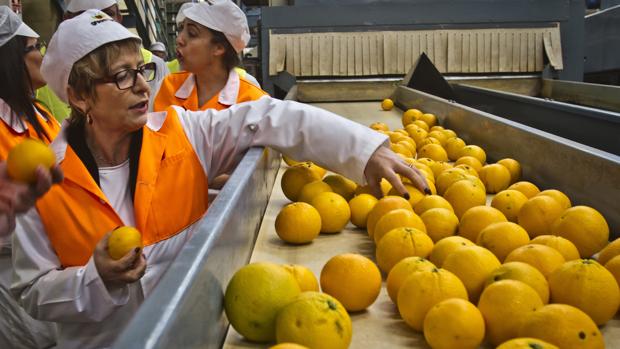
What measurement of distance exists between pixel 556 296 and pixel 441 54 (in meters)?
5.96

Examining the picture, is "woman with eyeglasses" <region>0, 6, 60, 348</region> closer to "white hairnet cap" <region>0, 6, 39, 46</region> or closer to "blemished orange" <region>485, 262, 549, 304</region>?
"white hairnet cap" <region>0, 6, 39, 46</region>

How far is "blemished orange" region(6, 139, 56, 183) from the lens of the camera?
1211 mm

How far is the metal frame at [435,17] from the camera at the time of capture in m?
6.84

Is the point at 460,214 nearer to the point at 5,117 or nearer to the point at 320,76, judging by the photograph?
the point at 5,117

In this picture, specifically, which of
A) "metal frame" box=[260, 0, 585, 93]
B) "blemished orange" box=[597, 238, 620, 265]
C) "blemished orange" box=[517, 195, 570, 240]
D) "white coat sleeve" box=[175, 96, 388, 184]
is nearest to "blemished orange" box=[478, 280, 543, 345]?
"blemished orange" box=[597, 238, 620, 265]

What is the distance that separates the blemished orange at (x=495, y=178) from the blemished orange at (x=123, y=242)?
5.19 ft

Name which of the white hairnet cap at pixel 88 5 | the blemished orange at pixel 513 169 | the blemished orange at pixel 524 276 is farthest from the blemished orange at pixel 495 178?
the white hairnet cap at pixel 88 5

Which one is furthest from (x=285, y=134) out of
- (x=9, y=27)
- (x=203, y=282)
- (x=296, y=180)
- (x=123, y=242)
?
(x=9, y=27)

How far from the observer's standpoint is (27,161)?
3.97ft

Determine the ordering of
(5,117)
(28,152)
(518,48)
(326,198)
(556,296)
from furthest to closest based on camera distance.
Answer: (518,48) < (5,117) < (326,198) < (556,296) < (28,152)

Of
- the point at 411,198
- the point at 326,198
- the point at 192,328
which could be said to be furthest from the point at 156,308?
the point at 411,198

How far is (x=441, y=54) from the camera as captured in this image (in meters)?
6.98

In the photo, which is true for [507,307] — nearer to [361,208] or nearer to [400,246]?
[400,246]

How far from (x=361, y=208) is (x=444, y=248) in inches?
21.2
